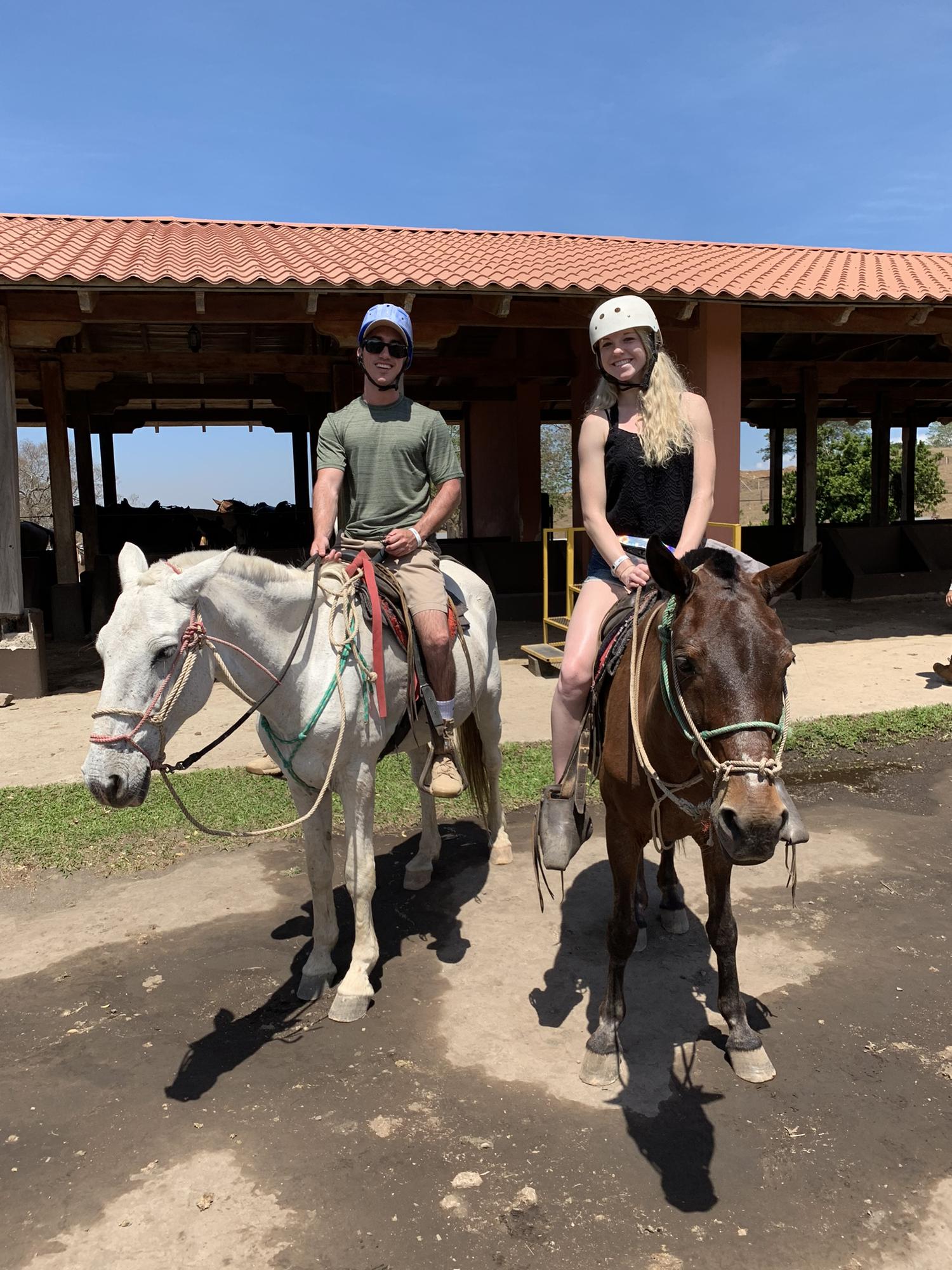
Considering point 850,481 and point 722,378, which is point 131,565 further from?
point 850,481

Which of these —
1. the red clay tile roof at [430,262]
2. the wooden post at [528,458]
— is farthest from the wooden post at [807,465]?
the wooden post at [528,458]

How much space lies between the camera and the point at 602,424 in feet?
9.73

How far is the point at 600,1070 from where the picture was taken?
2660 mm

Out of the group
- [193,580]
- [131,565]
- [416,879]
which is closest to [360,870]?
[416,879]

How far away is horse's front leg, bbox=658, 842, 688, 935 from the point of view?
143 inches

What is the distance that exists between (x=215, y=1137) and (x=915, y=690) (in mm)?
7090

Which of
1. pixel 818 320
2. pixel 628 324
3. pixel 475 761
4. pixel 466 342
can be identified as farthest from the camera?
pixel 466 342

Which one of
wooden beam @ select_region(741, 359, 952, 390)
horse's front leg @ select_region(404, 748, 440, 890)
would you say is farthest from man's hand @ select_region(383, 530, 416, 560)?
wooden beam @ select_region(741, 359, 952, 390)

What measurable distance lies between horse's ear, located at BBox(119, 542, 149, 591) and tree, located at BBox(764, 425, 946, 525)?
22544 millimetres

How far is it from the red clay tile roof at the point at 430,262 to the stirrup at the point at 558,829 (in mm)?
6268

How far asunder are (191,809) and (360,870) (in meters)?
2.30

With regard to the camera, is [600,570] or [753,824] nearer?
[753,824]

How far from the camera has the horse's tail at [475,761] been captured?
166 inches

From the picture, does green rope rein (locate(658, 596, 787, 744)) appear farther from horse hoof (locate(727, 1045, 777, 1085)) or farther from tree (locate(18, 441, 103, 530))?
tree (locate(18, 441, 103, 530))
